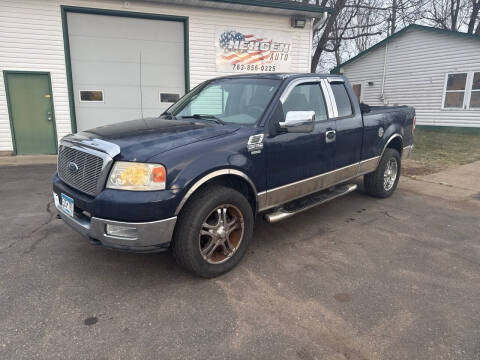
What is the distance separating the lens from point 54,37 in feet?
30.9

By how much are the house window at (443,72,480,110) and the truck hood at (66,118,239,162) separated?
16.0m

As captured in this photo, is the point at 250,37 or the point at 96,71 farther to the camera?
the point at 250,37

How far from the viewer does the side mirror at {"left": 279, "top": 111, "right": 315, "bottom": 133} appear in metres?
3.46

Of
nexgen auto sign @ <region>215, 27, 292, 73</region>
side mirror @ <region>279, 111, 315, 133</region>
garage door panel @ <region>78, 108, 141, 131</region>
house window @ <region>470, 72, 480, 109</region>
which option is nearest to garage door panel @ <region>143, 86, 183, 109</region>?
garage door panel @ <region>78, 108, 141, 131</region>

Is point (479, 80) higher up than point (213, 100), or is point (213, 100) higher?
point (479, 80)

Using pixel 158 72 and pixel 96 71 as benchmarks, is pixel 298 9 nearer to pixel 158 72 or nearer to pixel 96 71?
pixel 158 72

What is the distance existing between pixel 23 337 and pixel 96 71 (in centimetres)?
915

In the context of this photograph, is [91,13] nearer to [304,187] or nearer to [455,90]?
[304,187]

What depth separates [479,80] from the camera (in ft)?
49.1

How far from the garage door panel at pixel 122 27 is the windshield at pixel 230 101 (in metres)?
6.84

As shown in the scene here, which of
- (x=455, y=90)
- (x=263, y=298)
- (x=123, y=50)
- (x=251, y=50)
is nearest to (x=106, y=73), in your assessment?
(x=123, y=50)

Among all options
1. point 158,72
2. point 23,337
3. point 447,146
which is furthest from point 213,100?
point 447,146

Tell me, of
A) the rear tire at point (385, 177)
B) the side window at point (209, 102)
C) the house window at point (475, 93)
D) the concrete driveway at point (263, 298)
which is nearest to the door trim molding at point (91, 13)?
the concrete driveway at point (263, 298)

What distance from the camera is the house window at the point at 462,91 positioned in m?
15.2
